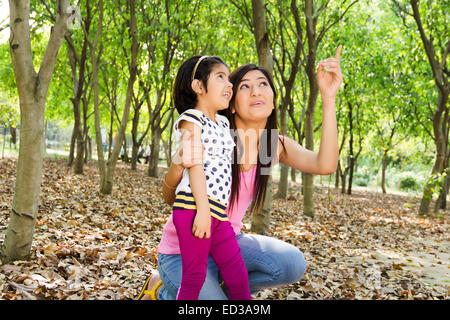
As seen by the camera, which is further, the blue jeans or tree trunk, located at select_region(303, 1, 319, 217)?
tree trunk, located at select_region(303, 1, 319, 217)

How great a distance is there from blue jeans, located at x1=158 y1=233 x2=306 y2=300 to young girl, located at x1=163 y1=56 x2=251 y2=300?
16 cm

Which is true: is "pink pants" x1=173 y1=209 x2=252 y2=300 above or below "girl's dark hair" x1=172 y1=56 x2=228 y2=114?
below

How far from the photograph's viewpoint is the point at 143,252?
4691 millimetres

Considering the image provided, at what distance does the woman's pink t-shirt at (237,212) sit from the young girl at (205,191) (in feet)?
0.09

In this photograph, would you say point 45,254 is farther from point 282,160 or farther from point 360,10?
point 360,10

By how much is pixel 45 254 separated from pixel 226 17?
32.7 ft

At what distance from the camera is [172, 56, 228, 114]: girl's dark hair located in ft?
7.72

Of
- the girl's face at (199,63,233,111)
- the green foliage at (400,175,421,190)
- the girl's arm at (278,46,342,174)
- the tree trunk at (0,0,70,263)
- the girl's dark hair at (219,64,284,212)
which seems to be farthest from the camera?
the green foliage at (400,175,421,190)

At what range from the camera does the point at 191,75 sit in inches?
93.0

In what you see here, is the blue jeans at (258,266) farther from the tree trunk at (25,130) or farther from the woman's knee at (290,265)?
the tree trunk at (25,130)

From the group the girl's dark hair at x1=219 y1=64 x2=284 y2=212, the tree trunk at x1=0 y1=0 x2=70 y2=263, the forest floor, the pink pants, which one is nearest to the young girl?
the pink pants

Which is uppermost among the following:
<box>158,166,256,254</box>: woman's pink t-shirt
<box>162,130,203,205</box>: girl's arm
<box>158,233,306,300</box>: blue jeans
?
<box>162,130,203,205</box>: girl's arm

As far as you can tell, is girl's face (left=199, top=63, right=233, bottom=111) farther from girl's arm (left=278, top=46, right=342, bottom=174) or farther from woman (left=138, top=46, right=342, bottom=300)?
girl's arm (left=278, top=46, right=342, bottom=174)

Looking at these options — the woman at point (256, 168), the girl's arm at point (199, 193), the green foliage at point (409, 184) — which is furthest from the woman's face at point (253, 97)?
the green foliage at point (409, 184)
